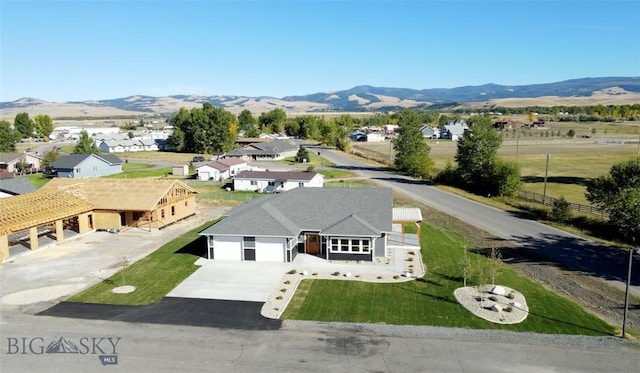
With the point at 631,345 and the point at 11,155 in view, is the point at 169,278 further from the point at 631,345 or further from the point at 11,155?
the point at 11,155

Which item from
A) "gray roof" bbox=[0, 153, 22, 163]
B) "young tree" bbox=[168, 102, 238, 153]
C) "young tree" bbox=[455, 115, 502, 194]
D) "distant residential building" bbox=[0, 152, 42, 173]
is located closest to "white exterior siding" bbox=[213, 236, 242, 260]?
"young tree" bbox=[455, 115, 502, 194]

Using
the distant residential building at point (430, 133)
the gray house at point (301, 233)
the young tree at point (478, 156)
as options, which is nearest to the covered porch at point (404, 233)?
the gray house at point (301, 233)

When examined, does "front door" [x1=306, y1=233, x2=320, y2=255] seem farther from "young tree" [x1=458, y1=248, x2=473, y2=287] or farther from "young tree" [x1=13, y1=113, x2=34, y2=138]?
"young tree" [x1=13, y1=113, x2=34, y2=138]

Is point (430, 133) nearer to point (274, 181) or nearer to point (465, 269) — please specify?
point (274, 181)

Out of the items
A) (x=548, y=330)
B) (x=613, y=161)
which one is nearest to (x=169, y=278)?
(x=548, y=330)

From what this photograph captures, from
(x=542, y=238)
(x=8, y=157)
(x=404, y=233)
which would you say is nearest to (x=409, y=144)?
(x=542, y=238)
